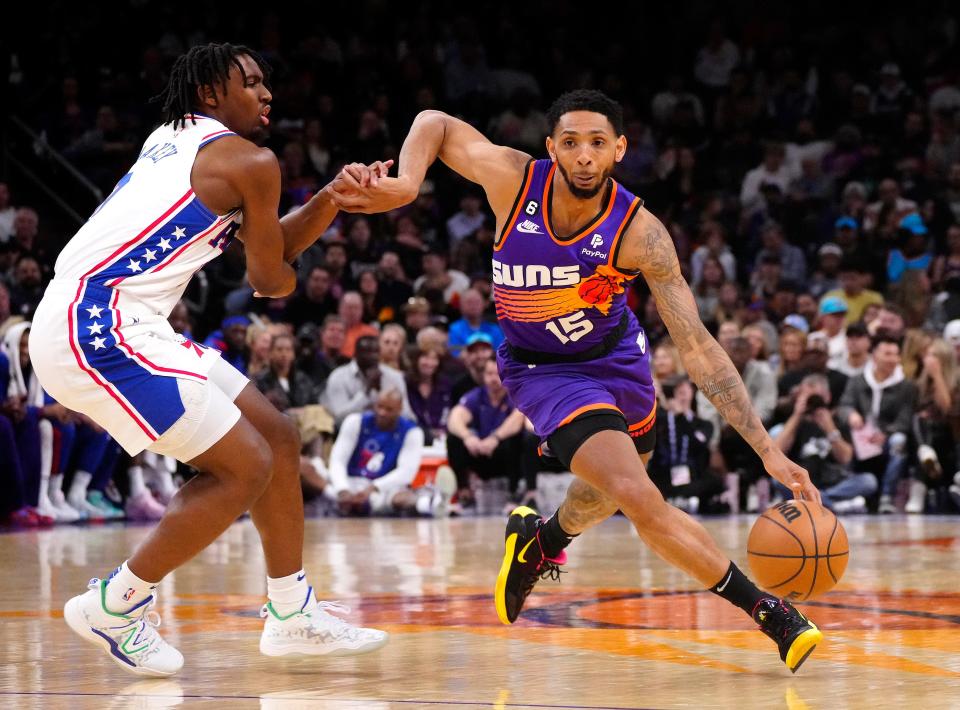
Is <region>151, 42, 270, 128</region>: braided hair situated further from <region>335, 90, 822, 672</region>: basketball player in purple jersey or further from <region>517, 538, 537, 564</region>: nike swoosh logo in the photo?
<region>517, 538, 537, 564</region>: nike swoosh logo

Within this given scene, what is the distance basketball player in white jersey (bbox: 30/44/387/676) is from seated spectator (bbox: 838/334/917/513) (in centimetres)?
820

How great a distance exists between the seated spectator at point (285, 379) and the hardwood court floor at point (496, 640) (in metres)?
3.40

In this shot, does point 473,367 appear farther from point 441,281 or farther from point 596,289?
point 596,289

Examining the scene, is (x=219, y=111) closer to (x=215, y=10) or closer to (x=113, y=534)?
(x=113, y=534)

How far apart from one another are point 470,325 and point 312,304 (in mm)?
1608

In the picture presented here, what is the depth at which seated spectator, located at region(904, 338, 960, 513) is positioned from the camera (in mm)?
11836

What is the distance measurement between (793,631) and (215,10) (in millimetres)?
14372

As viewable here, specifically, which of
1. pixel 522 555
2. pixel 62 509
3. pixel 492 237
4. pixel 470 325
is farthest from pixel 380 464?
pixel 522 555

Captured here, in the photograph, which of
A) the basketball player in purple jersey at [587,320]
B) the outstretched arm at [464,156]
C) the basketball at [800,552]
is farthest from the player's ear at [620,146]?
the basketball at [800,552]

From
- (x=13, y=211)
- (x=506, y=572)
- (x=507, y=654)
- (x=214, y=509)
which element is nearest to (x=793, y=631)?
(x=507, y=654)

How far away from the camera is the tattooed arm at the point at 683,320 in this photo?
5141mm

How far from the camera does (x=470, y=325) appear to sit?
1376 centimetres

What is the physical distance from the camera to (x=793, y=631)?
4629 millimetres

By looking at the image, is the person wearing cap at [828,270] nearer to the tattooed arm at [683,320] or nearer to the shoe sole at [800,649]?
the tattooed arm at [683,320]
